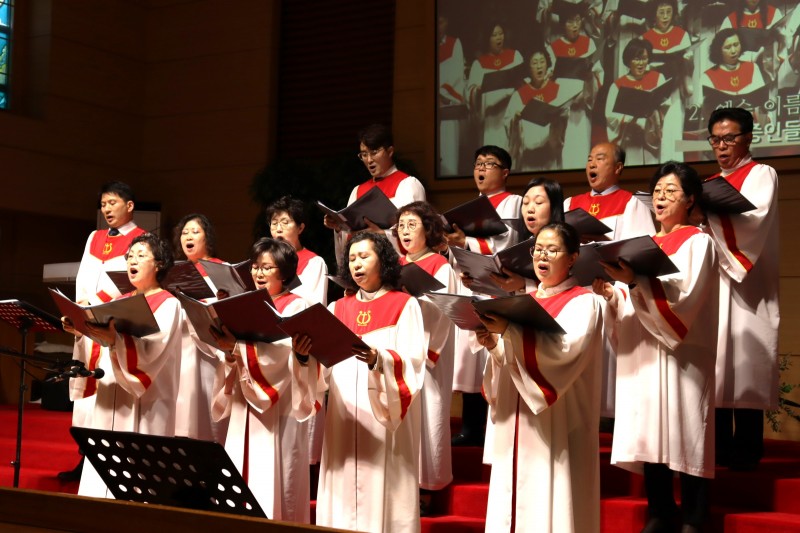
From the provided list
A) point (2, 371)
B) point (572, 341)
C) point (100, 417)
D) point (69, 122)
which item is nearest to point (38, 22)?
point (69, 122)

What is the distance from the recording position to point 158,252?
17.3 feet

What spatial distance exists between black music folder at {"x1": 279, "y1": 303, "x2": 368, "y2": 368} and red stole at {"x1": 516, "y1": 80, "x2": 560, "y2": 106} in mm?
4480

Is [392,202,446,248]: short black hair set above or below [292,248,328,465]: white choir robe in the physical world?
above

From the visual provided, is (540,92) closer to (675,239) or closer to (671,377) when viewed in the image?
(675,239)

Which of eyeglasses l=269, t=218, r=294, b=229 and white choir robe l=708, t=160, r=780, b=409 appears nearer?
white choir robe l=708, t=160, r=780, b=409

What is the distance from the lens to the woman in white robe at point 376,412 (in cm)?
435

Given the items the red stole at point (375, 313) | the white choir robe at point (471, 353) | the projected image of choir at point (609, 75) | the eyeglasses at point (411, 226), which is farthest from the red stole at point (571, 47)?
the red stole at point (375, 313)

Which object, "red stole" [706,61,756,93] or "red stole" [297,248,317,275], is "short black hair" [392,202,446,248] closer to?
"red stole" [297,248,317,275]

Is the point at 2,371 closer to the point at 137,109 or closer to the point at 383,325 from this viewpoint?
the point at 137,109

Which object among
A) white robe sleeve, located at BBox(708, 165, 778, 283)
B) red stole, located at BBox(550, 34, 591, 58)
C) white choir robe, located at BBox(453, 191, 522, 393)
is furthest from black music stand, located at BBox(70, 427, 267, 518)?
red stole, located at BBox(550, 34, 591, 58)

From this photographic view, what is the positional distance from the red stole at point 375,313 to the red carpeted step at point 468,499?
108cm

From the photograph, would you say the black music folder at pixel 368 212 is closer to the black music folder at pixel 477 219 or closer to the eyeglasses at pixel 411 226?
the eyeglasses at pixel 411 226

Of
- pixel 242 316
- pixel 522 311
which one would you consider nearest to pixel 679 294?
pixel 522 311

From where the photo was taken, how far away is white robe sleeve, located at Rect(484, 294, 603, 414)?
388 centimetres
